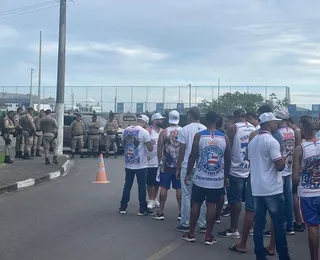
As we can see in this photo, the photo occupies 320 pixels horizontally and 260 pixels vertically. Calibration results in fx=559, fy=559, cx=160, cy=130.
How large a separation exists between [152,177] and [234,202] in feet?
8.59

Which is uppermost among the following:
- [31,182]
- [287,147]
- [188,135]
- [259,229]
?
[188,135]

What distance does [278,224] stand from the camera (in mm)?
7016

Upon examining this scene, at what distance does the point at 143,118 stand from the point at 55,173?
6546mm

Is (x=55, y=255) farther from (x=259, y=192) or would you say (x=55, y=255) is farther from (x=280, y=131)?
(x=280, y=131)

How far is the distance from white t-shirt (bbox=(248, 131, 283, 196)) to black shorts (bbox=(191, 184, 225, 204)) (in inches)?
40.6

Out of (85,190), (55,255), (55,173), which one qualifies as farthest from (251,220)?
(55,173)

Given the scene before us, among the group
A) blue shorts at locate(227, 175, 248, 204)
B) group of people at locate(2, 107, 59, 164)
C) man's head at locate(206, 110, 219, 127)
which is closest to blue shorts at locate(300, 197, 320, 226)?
man's head at locate(206, 110, 219, 127)

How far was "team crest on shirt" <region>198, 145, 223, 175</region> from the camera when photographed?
26.4 ft

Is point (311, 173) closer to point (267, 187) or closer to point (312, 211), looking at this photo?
point (312, 211)

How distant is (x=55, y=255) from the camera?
7410 mm

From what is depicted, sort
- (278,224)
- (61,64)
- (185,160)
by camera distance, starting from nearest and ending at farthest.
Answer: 1. (278,224)
2. (185,160)
3. (61,64)

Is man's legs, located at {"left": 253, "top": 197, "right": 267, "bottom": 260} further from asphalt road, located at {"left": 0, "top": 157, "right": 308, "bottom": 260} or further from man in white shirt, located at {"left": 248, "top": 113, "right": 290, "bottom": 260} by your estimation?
asphalt road, located at {"left": 0, "top": 157, "right": 308, "bottom": 260}

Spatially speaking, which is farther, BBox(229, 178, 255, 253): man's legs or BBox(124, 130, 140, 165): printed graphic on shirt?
BBox(124, 130, 140, 165): printed graphic on shirt

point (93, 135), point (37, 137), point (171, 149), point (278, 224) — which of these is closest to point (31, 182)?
point (171, 149)
